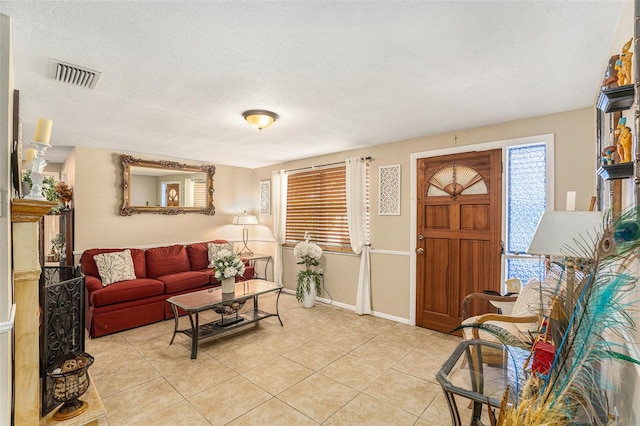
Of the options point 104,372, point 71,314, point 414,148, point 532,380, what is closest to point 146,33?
point 71,314

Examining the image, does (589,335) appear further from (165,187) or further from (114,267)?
(165,187)

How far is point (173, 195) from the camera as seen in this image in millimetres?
5211

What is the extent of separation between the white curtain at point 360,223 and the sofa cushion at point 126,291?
2.77 metres

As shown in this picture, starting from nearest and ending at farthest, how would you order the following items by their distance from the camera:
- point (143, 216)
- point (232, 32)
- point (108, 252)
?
point (232, 32), point (108, 252), point (143, 216)

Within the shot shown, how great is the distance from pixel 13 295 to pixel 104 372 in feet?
5.02

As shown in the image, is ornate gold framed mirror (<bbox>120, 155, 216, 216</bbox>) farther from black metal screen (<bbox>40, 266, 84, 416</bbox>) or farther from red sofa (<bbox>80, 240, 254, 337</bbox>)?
black metal screen (<bbox>40, 266, 84, 416</bbox>)

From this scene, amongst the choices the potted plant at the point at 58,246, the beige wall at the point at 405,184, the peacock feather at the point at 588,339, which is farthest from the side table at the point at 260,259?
the peacock feather at the point at 588,339

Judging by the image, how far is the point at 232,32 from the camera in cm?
166

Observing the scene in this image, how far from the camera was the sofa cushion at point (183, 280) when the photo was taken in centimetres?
427

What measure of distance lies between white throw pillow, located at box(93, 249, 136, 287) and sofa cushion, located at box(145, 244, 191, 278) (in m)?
0.31

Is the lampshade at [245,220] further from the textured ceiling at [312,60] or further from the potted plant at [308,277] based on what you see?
the textured ceiling at [312,60]

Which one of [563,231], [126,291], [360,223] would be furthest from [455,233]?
[126,291]

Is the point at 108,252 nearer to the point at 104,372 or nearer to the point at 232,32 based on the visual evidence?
the point at 104,372

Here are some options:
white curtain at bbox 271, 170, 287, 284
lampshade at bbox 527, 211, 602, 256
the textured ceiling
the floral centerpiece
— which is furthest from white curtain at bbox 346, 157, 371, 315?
lampshade at bbox 527, 211, 602, 256
